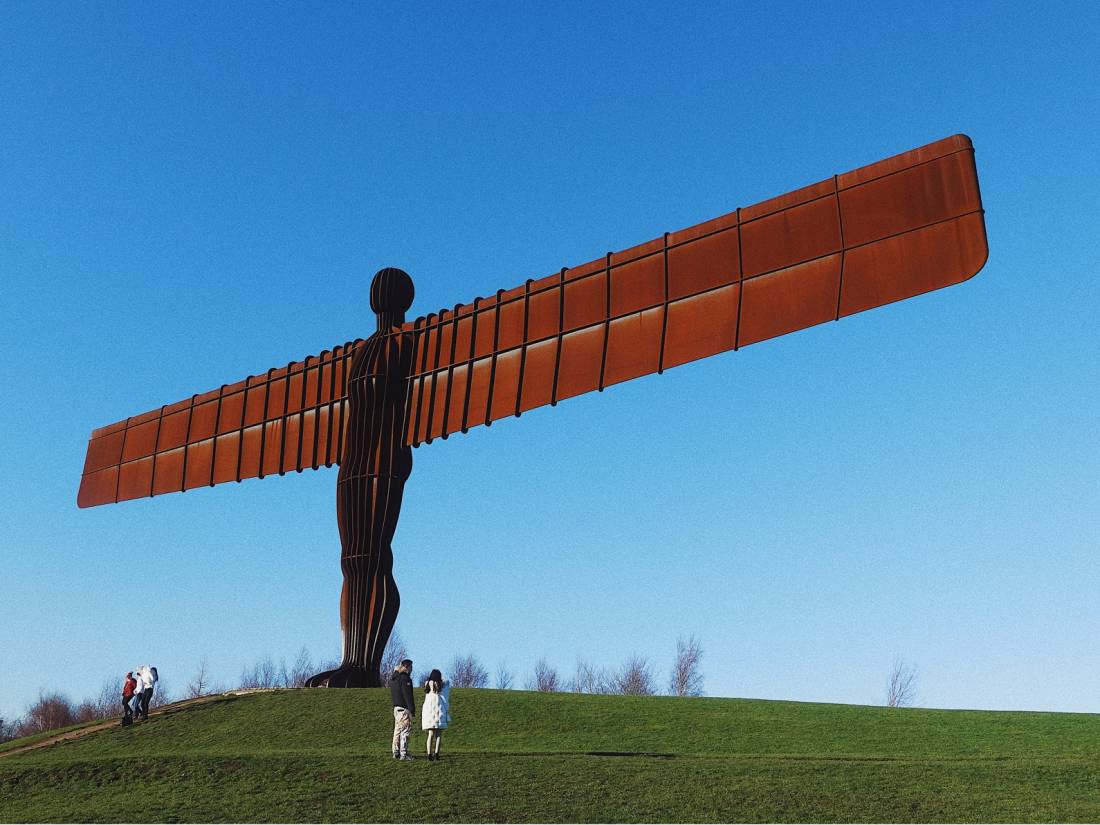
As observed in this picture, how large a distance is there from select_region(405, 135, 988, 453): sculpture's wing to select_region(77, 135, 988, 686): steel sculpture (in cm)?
2

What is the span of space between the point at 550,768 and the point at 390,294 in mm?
9828

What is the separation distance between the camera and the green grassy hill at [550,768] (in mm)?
10742

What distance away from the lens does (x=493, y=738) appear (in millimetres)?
16516

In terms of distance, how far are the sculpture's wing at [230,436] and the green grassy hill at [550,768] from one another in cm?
445

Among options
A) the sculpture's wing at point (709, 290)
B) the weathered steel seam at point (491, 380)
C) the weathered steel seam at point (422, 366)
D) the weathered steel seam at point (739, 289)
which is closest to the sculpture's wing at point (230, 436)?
the weathered steel seam at point (422, 366)

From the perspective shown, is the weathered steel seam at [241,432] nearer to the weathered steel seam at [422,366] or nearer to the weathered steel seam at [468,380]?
the weathered steel seam at [422,366]

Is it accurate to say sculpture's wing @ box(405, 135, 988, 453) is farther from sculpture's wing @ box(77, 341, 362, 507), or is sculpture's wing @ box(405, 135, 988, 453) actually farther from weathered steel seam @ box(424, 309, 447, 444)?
sculpture's wing @ box(77, 341, 362, 507)

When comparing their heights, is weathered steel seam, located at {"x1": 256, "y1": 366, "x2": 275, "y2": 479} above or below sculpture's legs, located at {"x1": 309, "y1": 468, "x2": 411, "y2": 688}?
above

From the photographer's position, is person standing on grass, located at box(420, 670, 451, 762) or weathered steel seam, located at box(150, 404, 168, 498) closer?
person standing on grass, located at box(420, 670, 451, 762)

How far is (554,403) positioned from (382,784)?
7038 mm

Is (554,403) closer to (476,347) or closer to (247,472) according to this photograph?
(476,347)

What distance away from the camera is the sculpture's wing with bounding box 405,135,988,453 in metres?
13.6

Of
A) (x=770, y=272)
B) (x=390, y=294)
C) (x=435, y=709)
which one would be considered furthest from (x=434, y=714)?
(x=390, y=294)

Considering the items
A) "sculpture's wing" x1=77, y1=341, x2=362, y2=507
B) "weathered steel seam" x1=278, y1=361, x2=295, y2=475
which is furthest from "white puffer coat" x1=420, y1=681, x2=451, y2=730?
"weathered steel seam" x1=278, y1=361, x2=295, y2=475
